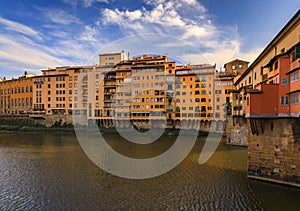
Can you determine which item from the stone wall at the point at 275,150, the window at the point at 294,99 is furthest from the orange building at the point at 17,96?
the window at the point at 294,99

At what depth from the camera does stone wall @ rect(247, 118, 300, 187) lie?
14023mm

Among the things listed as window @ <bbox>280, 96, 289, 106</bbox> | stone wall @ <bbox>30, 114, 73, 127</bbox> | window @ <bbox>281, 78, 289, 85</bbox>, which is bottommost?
stone wall @ <bbox>30, 114, 73, 127</bbox>

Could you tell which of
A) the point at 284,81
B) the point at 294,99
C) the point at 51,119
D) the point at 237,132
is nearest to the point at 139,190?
the point at 294,99

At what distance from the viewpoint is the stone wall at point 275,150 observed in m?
14.0

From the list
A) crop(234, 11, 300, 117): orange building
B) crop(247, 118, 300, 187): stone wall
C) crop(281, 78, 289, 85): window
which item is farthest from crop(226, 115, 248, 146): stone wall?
crop(281, 78, 289, 85): window

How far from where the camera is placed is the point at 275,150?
49.7ft

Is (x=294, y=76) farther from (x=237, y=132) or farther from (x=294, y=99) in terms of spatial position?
(x=237, y=132)

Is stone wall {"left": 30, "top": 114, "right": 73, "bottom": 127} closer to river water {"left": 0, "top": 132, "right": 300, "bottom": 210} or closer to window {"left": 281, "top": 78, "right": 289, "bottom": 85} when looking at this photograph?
river water {"left": 0, "top": 132, "right": 300, "bottom": 210}

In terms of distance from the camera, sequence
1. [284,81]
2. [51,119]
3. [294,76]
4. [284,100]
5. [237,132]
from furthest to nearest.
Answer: [51,119] < [237,132] < [284,100] < [284,81] < [294,76]

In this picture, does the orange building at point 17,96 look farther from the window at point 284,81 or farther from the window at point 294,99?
the window at point 294,99

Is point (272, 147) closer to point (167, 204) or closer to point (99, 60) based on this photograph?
point (167, 204)

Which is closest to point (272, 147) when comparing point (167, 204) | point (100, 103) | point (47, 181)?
point (167, 204)

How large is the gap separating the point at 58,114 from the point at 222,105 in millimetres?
43630

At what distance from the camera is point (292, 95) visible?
1395cm
